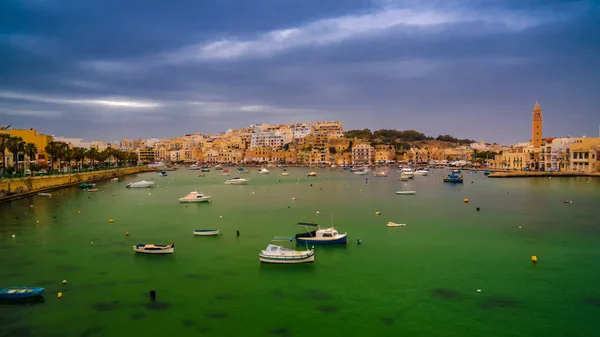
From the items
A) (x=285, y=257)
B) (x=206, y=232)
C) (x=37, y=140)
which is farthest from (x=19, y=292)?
(x=37, y=140)

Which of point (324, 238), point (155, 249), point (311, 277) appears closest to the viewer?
point (311, 277)

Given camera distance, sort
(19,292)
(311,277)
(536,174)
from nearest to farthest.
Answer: (19,292) < (311,277) < (536,174)

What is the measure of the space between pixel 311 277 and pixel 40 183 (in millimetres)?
44585

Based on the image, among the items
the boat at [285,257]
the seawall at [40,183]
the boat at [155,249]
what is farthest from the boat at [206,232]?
the seawall at [40,183]

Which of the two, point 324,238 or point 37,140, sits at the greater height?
point 37,140

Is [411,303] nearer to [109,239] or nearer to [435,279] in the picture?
[435,279]

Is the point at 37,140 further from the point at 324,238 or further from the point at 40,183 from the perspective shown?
the point at 324,238

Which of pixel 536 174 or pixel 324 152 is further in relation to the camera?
pixel 324 152

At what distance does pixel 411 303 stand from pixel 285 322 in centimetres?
451

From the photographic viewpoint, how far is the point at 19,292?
50.3 feet

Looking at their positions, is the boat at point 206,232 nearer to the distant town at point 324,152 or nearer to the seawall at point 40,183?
the seawall at point 40,183

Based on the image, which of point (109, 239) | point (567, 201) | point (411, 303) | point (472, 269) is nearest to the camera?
point (411, 303)

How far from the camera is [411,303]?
50.4 feet

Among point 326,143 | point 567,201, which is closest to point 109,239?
point 567,201
